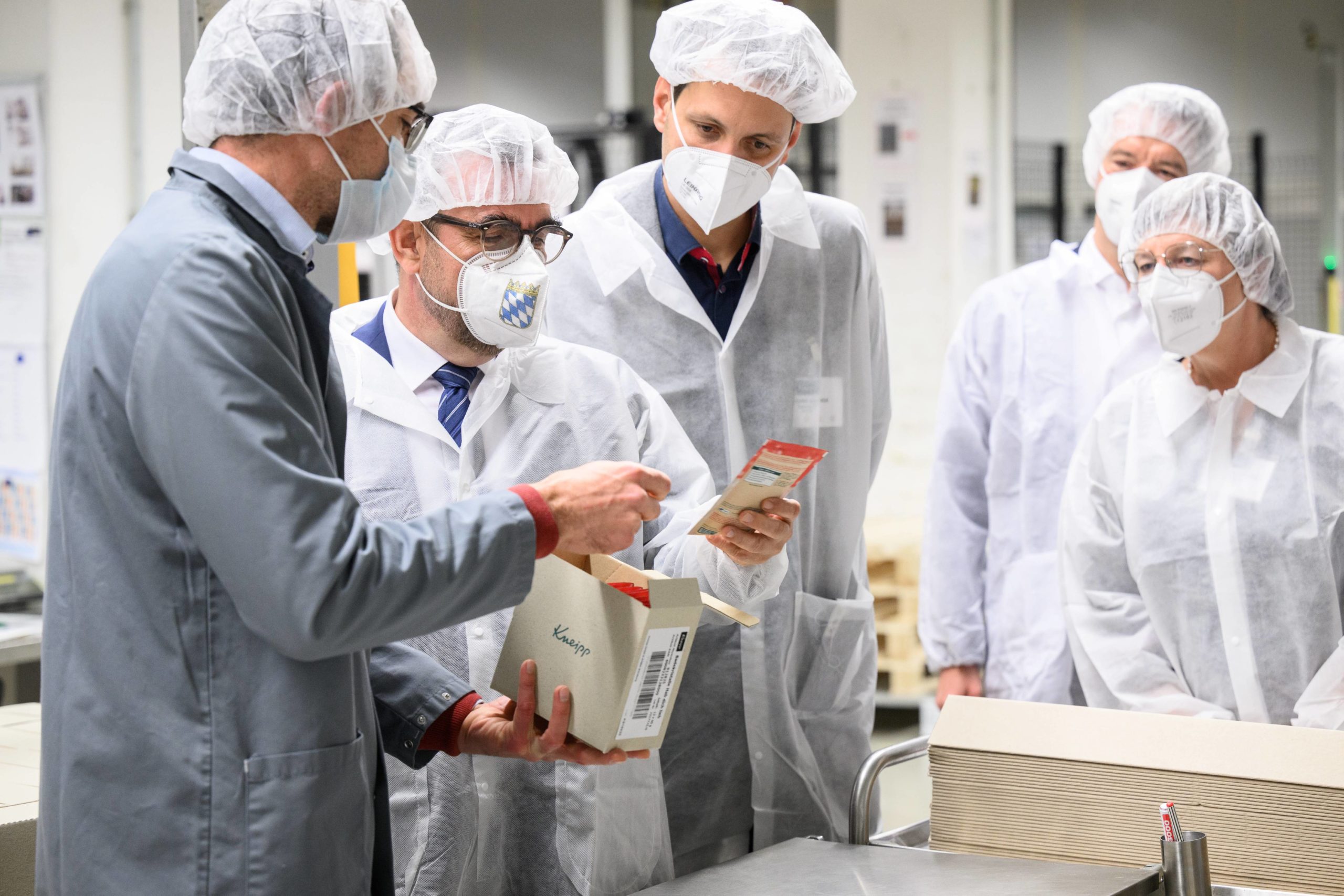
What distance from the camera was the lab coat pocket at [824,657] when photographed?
2.18 m

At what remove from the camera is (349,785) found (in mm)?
1271

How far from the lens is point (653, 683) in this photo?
1426 millimetres

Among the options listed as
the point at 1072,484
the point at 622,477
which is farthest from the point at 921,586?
the point at 622,477

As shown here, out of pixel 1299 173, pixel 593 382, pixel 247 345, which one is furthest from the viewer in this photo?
pixel 1299 173

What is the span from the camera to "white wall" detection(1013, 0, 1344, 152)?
7102 millimetres

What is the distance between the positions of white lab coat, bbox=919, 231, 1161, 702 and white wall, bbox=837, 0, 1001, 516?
339 cm

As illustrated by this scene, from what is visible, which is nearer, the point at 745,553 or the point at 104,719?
the point at 104,719

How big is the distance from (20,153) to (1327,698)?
317cm

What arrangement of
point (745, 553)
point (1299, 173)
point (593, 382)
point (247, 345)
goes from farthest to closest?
point (1299, 173) < point (593, 382) < point (745, 553) < point (247, 345)

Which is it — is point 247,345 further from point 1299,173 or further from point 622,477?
point 1299,173

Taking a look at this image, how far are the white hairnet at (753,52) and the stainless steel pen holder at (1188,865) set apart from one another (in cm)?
128

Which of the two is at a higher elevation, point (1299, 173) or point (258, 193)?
point (1299, 173)

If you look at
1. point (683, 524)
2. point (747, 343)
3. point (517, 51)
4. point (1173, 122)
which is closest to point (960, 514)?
point (747, 343)

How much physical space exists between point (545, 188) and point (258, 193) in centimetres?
61
